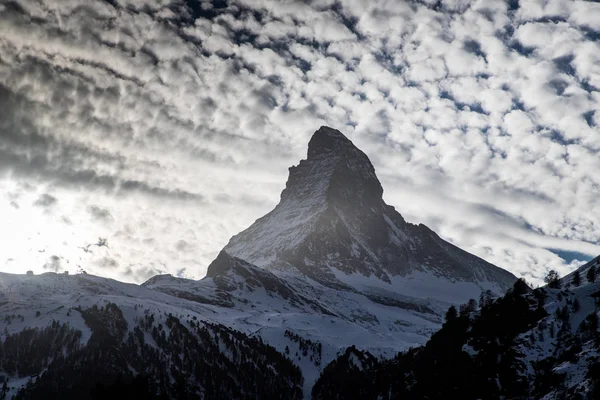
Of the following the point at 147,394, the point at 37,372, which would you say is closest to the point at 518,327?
the point at 147,394

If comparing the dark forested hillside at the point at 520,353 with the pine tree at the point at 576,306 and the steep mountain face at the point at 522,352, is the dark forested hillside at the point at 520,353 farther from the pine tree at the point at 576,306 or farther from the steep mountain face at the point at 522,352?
the pine tree at the point at 576,306

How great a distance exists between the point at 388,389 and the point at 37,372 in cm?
13003

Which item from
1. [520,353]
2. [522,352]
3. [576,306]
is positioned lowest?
[520,353]

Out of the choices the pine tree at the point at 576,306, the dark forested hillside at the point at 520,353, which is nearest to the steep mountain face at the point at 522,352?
the dark forested hillside at the point at 520,353

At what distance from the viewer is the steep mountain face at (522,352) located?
84.9 m

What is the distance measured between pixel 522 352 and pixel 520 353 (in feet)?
1.40

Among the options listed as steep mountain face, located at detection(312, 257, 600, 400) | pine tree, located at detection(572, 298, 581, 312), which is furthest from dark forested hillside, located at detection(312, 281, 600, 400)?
pine tree, located at detection(572, 298, 581, 312)

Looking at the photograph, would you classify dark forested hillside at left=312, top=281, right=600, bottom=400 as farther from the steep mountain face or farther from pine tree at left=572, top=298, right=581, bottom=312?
pine tree at left=572, top=298, right=581, bottom=312

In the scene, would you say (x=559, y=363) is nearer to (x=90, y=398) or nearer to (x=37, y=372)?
(x=90, y=398)

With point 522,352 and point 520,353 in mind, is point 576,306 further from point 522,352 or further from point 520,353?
point 520,353

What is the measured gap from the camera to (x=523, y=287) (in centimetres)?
14262

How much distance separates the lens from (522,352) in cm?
10000

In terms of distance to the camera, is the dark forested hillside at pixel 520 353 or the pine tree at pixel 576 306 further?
the pine tree at pixel 576 306

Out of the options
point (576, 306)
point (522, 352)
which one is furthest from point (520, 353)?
point (576, 306)
